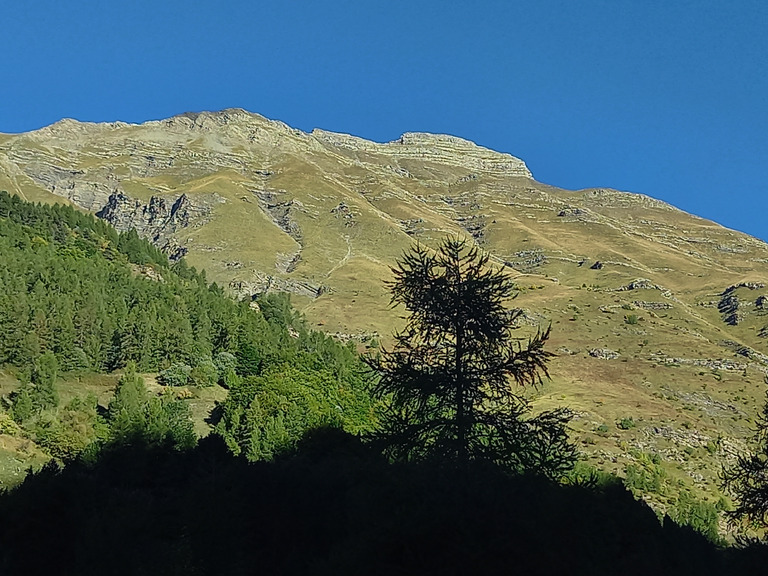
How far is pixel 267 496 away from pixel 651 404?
3301 inches

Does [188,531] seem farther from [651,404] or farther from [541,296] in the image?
[541,296]

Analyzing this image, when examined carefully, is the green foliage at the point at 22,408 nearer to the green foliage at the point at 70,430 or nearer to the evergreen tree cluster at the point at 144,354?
the evergreen tree cluster at the point at 144,354

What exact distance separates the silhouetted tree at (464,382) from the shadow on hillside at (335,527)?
1.48 m

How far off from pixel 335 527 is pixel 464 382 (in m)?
4.98

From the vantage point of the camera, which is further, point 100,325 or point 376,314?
point 376,314

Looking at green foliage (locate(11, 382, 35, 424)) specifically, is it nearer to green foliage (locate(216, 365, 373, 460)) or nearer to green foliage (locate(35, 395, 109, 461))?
green foliage (locate(35, 395, 109, 461))

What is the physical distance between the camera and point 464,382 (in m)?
17.4

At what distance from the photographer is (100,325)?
6912 centimetres

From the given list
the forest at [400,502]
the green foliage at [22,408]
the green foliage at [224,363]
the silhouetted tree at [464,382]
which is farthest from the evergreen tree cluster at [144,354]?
the silhouetted tree at [464,382]

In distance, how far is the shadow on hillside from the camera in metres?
11.0

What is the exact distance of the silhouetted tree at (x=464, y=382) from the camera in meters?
17.1

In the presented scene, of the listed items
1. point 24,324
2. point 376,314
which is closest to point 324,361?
point 24,324

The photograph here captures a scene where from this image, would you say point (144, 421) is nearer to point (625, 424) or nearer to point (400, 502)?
point (400, 502)

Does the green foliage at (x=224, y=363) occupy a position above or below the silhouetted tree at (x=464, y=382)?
above
